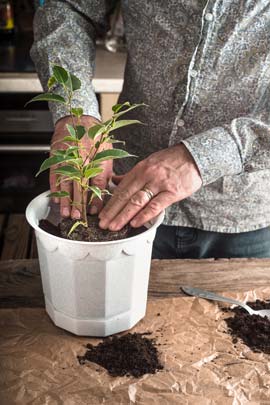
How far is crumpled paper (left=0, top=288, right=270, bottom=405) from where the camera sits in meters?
0.74

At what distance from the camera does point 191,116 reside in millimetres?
1106

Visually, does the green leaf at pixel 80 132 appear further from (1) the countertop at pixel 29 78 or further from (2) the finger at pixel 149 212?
(1) the countertop at pixel 29 78

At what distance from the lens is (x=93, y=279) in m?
0.80

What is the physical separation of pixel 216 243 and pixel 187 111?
30 centimetres

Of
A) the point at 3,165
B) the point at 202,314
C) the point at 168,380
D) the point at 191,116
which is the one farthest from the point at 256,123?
the point at 3,165

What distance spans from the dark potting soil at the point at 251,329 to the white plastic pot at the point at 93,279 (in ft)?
0.46

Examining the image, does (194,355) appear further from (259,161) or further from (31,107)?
(31,107)

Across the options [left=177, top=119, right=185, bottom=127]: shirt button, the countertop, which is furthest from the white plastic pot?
the countertop

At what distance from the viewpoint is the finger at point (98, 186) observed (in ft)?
2.90

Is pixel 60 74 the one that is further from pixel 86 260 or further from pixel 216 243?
pixel 216 243

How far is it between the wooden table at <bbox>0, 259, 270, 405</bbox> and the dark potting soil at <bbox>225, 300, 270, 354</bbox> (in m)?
0.02

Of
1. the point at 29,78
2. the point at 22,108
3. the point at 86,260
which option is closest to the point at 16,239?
the point at 22,108

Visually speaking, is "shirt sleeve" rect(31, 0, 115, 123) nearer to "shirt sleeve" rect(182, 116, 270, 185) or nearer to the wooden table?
"shirt sleeve" rect(182, 116, 270, 185)

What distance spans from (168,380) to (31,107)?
1503mm
